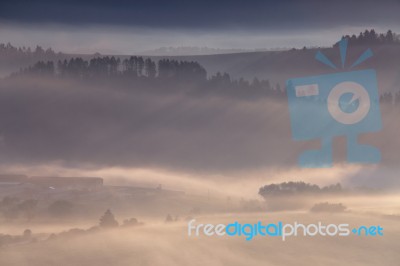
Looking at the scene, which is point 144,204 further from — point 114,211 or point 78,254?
point 78,254

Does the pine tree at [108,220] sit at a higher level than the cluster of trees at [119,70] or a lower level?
lower

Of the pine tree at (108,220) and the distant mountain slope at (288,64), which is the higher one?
the distant mountain slope at (288,64)

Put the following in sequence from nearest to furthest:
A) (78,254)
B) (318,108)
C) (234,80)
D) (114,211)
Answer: (78,254)
(114,211)
(318,108)
(234,80)

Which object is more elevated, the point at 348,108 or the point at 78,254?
the point at 348,108

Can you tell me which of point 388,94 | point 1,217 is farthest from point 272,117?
point 1,217

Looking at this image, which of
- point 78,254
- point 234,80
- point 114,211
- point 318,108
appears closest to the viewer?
point 78,254

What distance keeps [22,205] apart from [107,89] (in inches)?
84.7

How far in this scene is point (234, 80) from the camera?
871cm

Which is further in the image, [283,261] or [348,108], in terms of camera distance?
[348,108]

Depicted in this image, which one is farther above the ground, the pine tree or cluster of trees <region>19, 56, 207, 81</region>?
cluster of trees <region>19, 56, 207, 81</region>

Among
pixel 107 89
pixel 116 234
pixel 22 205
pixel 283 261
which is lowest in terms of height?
pixel 283 261

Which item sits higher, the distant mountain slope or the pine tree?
the distant mountain slope

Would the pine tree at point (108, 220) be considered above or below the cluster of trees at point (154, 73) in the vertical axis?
below

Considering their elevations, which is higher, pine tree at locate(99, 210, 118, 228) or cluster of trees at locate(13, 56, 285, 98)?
cluster of trees at locate(13, 56, 285, 98)
